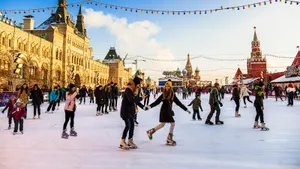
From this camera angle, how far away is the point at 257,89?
297 inches

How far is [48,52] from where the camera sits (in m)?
41.4

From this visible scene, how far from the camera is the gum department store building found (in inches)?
1166

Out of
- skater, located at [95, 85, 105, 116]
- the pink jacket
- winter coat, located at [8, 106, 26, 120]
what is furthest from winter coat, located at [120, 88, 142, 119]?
skater, located at [95, 85, 105, 116]

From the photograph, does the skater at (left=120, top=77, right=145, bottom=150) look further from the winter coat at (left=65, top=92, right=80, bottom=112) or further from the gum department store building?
the gum department store building

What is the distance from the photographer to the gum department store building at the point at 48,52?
29625mm

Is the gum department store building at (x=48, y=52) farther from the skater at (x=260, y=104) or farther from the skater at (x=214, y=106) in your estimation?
the skater at (x=260, y=104)

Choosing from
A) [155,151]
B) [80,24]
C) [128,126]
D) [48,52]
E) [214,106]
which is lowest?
[155,151]

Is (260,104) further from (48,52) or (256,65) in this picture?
(256,65)

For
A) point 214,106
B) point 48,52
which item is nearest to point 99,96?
point 214,106

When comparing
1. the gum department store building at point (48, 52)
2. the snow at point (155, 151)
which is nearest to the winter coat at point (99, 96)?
the snow at point (155, 151)

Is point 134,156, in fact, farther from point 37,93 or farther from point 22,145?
point 37,93

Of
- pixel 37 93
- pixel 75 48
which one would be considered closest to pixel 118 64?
pixel 75 48

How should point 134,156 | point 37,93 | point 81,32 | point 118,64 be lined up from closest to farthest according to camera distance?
1. point 134,156
2. point 37,93
3. point 81,32
4. point 118,64

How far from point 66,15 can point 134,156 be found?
51.4 m
